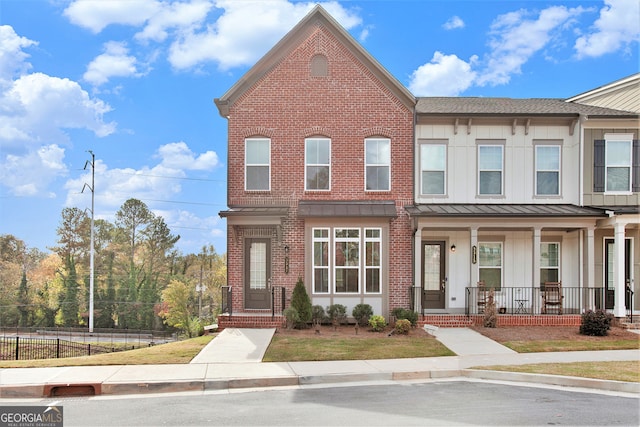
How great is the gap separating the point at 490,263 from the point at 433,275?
2.06m

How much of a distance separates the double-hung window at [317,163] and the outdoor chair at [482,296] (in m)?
5.89

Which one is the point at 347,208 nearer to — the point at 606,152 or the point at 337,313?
the point at 337,313

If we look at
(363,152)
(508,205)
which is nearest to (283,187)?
(363,152)

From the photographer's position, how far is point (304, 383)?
9602mm

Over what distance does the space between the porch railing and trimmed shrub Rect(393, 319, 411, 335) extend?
3132mm

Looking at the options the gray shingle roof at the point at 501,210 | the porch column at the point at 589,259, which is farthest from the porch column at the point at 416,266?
the porch column at the point at 589,259

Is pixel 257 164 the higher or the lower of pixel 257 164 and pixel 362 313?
the higher

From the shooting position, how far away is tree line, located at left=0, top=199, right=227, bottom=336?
189ft

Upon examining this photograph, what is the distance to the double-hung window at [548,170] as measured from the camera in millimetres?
17609

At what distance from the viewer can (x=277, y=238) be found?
54.5 ft

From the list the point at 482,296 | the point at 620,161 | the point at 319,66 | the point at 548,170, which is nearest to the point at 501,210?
the point at 548,170

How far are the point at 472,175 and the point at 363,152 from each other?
388 cm

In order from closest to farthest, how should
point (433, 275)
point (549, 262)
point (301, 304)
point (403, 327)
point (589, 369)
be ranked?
point (589, 369), point (403, 327), point (301, 304), point (433, 275), point (549, 262)

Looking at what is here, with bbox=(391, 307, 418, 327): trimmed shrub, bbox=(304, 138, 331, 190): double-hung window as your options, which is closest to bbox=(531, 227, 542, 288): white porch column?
bbox=(391, 307, 418, 327): trimmed shrub
